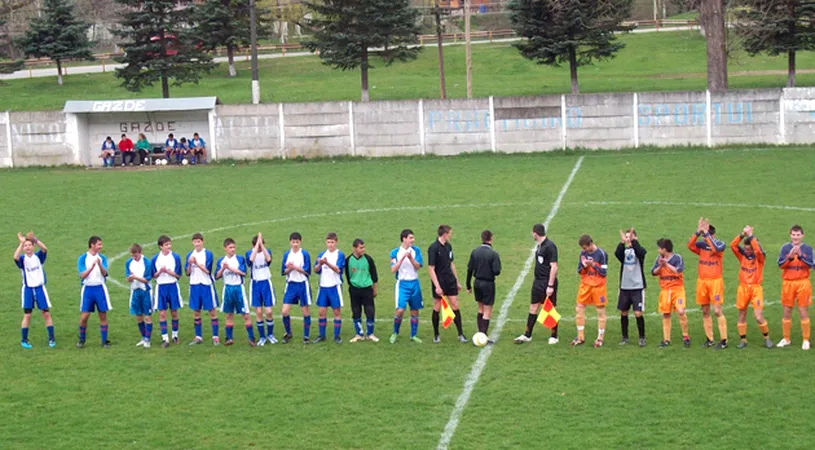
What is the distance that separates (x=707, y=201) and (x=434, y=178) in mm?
8714

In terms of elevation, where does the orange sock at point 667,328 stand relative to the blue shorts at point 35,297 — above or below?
below

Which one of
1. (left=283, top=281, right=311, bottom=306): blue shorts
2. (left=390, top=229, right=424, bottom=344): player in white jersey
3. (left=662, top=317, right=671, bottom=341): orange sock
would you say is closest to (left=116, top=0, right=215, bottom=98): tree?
(left=283, top=281, right=311, bottom=306): blue shorts

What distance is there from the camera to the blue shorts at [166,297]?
52.7 ft

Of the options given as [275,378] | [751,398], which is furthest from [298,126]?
[751,398]

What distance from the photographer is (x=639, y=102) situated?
36.0 m

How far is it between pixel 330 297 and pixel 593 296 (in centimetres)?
392

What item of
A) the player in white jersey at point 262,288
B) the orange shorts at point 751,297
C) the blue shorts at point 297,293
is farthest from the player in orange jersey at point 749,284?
the player in white jersey at point 262,288

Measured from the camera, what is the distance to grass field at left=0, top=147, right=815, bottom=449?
39.2 ft

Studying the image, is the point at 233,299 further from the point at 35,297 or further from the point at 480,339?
the point at 480,339

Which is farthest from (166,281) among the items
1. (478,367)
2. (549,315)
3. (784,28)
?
(784,28)

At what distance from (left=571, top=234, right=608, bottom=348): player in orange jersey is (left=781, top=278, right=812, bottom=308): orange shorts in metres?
2.50

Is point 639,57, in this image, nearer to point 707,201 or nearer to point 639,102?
point 639,102

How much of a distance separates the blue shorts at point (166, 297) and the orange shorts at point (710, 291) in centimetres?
773

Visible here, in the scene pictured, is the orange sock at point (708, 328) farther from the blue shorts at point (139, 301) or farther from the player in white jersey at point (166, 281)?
the blue shorts at point (139, 301)
